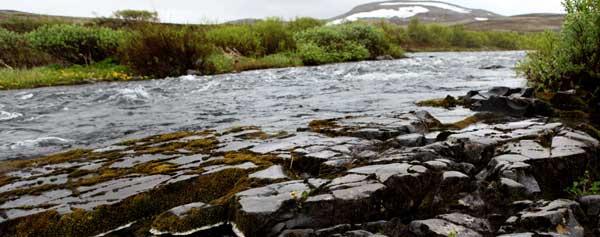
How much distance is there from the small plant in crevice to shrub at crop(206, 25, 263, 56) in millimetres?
22790

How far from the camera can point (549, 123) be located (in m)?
6.41

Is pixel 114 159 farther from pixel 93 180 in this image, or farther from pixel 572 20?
pixel 572 20

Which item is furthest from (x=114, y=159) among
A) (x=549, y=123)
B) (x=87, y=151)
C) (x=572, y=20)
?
(x=572, y=20)

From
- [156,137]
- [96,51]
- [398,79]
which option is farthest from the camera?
[96,51]

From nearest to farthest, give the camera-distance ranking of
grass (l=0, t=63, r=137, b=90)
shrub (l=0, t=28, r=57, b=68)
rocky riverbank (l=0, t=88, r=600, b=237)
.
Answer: rocky riverbank (l=0, t=88, r=600, b=237) < grass (l=0, t=63, r=137, b=90) < shrub (l=0, t=28, r=57, b=68)

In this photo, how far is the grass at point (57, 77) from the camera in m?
16.9

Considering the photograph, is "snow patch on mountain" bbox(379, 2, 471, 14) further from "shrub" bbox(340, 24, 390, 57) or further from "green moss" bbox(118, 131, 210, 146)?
"green moss" bbox(118, 131, 210, 146)

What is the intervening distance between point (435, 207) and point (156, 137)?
4.37 m

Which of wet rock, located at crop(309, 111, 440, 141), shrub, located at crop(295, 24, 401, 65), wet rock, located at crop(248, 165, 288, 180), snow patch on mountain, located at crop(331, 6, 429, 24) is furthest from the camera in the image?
snow patch on mountain, located at crop(331, 6, 429, 24)

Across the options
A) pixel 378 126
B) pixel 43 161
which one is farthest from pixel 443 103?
pixel 43 161

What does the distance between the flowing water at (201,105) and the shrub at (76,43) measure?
8092 mm

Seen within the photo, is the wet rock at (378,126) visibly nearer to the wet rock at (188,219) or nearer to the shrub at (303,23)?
the wet rock at (188,219)

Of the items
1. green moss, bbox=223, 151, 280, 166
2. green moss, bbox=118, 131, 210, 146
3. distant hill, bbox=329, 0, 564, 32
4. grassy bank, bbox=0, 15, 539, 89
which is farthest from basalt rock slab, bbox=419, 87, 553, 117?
distant hill, bbox=329, 0, 564, 32

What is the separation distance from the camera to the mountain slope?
14012 centimetres
